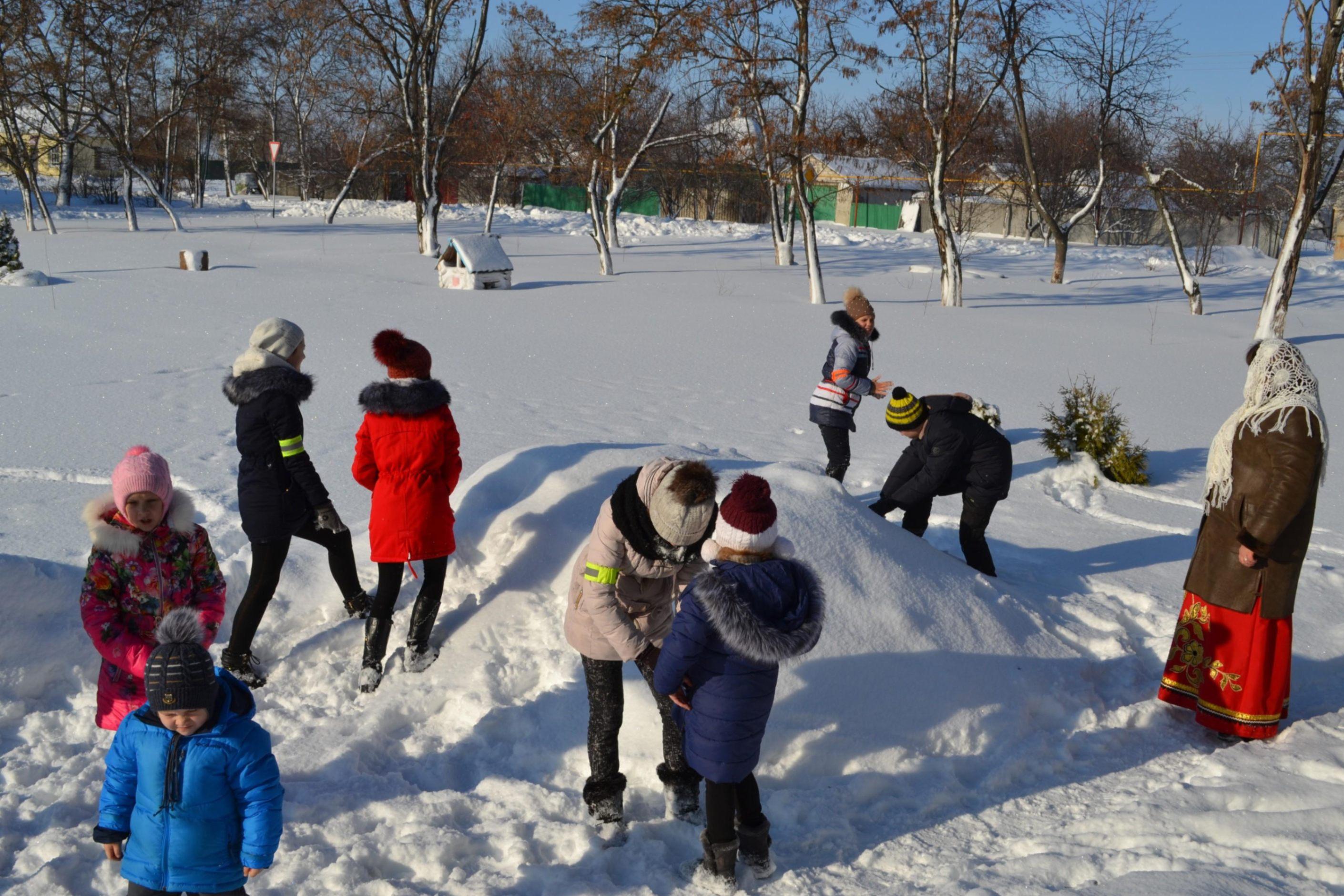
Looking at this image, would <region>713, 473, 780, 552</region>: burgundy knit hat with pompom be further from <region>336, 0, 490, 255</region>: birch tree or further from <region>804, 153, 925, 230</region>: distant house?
<region>804, 153, 925, 230</region>: distant house

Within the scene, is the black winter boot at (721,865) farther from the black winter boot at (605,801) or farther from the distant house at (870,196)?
the distant house at (870,196)

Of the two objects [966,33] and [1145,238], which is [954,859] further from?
[1145,238]

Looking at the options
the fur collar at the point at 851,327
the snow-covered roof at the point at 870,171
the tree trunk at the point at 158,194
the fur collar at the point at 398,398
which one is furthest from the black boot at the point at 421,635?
the snow-covered roof at the point at 870,171

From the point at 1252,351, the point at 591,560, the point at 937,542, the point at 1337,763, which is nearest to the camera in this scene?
the point at 591,560

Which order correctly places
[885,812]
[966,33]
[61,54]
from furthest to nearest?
[61,54], [966,33], [885,812]

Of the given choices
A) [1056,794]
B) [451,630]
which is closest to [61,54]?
[451,630]

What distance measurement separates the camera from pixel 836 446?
20.2 feet

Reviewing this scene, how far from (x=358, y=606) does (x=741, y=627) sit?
240cm

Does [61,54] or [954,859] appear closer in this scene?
[954,859]

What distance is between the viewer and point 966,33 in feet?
54.0

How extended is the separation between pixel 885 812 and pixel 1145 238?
42.0m

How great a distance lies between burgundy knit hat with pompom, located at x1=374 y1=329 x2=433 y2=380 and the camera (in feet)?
12.8

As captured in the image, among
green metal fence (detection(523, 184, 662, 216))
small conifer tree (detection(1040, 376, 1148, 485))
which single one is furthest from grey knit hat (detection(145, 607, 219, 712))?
green metal fence (detection(523, 184, 662, 216))

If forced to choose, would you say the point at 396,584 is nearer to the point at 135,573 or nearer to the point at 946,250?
the point at 135,573
